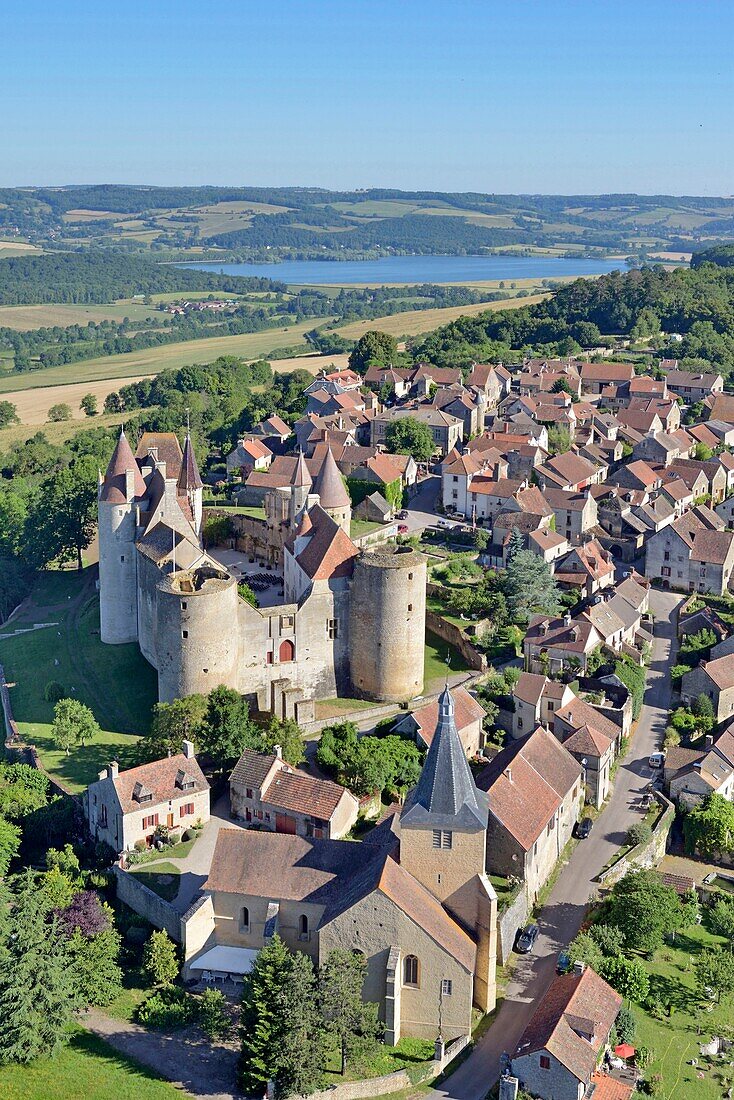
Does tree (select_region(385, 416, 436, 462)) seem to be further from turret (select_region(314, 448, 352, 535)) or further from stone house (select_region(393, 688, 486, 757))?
stone house (select_region(393, 688, 486, 757))

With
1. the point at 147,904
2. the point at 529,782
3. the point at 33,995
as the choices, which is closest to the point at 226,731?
the point at 147,904

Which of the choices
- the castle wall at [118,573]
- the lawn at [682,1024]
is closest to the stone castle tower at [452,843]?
the lawn at [682,1024]

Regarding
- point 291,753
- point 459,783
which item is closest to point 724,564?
Result: point 291,753

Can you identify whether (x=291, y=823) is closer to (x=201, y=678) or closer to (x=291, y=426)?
(x=201, y=678)

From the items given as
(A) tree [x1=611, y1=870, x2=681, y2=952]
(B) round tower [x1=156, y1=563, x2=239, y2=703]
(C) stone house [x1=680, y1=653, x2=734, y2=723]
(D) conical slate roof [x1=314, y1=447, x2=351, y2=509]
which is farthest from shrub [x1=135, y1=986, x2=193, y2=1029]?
(D) conical slate roof [x1=314, y1=447, x2=351, y2=509]

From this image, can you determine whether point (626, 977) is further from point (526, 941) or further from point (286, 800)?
point (286, 800)

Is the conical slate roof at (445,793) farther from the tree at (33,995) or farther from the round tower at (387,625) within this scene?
Result: the round tower at (387,625)
